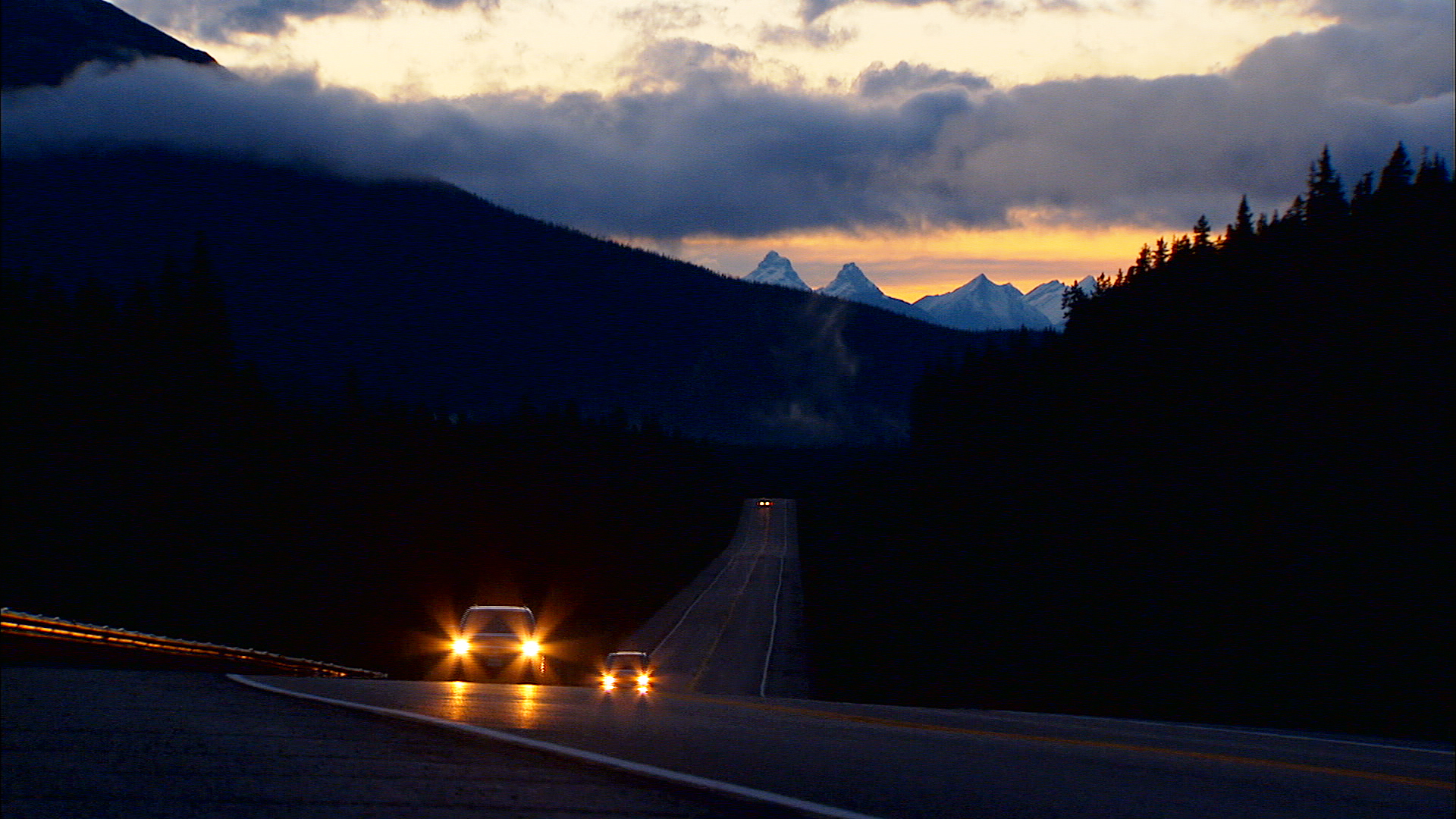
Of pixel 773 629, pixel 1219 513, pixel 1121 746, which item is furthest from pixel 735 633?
pixel 1121 746

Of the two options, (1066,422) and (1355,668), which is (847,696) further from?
(1066,422)

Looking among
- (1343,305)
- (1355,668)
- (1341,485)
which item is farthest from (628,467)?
(1355,668)

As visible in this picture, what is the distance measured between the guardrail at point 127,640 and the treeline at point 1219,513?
30.7 metres

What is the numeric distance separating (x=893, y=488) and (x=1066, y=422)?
35.3 m

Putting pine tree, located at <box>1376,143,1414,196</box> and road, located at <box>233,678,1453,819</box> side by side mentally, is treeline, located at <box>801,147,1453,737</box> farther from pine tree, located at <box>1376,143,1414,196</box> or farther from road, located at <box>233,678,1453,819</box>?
road, located at <box>233,678,1453,819</box>

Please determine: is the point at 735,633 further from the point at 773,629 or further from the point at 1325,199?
the point at 1325,199

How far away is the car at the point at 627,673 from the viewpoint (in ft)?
113

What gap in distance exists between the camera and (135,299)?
354ft

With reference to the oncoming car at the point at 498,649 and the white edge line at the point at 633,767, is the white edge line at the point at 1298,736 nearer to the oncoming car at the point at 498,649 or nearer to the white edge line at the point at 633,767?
the white edge line at the point at 633,767

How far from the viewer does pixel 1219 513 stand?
66.1 m

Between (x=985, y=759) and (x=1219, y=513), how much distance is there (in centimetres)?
6060

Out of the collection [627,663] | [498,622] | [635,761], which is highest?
[635,761]

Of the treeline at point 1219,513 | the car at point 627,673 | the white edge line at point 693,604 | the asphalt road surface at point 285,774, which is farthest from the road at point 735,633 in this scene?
the asphalt road surface at point 285,774

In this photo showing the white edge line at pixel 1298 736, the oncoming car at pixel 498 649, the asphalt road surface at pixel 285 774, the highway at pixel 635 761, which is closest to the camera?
the asphalt road surface at pixel 285 774
